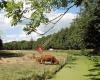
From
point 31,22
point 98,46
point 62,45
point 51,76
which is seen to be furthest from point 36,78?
point 62,45

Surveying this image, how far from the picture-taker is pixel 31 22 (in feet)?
42.0

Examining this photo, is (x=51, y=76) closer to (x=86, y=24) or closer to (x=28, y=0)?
(x=28, y=0)

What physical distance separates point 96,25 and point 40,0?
38147 mm

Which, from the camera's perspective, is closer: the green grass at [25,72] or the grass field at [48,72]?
the green grass at [25,72]

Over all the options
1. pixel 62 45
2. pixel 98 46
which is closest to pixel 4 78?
pixel 98 46

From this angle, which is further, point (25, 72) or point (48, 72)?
point (25, 72)

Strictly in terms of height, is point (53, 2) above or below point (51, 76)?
above

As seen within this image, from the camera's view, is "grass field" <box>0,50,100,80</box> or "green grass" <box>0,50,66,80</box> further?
"grass field" <box>0,50,100,80</box>

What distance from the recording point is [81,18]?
52.7m

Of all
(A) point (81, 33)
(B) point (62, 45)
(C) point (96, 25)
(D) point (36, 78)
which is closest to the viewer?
(D) point (36, 78)

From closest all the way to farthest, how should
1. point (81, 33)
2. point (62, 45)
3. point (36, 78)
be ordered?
point (36, 78) → point (81, 33) → point (62, 45)

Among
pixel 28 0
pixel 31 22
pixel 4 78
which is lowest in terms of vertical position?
pixel 4 78

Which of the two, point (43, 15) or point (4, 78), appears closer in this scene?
point (43, 15)

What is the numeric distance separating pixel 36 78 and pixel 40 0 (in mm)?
11981
